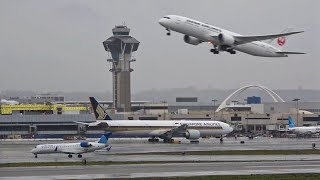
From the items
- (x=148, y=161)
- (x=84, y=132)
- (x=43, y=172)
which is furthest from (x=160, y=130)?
(x=43, y=172)

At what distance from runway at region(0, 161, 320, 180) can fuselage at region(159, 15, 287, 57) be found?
74.1 feet

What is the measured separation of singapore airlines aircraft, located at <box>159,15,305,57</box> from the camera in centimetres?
9331

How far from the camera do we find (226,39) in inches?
3770

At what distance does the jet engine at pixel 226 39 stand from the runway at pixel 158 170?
22966 mm

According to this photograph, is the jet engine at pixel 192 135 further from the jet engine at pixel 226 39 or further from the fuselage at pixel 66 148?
the jet engine at pixel 226 39

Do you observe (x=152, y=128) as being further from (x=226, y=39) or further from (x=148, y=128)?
(x=226, y=39)

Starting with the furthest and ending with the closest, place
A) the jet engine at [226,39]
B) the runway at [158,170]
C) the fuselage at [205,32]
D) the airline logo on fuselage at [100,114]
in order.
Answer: the airline logo on fuselage at [100,114]
the jet engine at [226,39]
the fuselage at [205,32]
the runway at [158,170]

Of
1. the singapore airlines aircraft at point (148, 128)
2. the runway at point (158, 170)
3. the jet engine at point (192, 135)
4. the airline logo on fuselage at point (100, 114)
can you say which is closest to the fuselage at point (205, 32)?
the runway at point (158, 170)

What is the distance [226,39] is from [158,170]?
32.8 metres

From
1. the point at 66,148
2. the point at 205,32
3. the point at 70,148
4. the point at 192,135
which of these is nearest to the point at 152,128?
the point at 192,135

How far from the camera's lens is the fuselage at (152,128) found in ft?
456

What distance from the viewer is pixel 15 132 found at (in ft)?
594

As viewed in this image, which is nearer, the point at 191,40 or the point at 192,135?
the point at 191,40

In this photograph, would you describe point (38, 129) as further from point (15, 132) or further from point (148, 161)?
point (148, 161)
